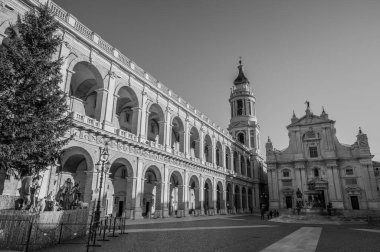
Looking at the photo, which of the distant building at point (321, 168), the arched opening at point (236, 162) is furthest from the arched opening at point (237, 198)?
the distant building at point (321, 168)

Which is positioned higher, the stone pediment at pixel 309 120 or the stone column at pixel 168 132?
the stone pediment at pixel 309 120

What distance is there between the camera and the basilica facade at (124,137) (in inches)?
678

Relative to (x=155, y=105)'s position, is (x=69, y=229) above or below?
below

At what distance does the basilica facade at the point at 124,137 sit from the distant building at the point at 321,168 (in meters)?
12.2

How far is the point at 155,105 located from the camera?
26.5 metres

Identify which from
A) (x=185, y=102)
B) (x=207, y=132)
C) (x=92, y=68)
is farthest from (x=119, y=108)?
(x=207, y=132)

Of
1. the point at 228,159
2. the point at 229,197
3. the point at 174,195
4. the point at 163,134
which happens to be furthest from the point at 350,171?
the point at 163,134

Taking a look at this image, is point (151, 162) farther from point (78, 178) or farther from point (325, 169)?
point (325, 169)

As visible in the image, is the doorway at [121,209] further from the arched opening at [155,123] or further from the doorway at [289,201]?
the doorway at [289,201]

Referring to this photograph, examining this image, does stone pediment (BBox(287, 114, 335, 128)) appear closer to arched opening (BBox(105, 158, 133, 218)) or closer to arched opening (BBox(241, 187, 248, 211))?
arched opening (BBox(241, 187, 248, 211))

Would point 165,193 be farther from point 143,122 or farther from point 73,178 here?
point 73,178

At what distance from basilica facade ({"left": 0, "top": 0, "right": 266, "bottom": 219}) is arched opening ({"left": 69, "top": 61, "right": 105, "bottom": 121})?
0.08 meters

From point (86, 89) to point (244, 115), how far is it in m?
38.6

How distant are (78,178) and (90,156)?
17.7 feet
